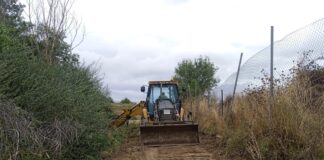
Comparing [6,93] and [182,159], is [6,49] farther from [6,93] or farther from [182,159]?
[182,159]

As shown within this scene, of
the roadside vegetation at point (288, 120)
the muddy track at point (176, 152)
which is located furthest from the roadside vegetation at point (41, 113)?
the roadside vegetation at point (288, 120)

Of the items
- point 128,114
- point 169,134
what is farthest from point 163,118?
point 128,114

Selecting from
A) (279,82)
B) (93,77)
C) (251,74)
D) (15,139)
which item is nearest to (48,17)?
(93,77)

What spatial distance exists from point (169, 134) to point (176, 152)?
8.27 ft

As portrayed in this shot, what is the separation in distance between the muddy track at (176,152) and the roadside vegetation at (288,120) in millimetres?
1160

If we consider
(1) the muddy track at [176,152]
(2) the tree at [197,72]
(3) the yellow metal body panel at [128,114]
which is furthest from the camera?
(2) the tree at [197,72]

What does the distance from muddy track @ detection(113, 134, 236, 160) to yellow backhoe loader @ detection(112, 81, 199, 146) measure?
0.68 metres

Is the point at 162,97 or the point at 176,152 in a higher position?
the point at 162,97

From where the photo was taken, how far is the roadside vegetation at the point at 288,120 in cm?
920

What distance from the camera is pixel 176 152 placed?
13.2 m

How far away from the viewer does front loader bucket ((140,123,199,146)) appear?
51.3ft

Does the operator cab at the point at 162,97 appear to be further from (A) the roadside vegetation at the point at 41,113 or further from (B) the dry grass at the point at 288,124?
(B) the dry grass at the point at 288,124

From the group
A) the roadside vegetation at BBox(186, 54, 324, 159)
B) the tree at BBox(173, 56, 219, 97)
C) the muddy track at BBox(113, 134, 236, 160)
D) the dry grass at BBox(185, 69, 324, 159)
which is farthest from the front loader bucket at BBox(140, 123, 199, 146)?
the tree at BBox(173, 56, 219, 97)

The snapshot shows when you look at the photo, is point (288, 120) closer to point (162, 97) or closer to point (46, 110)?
point (46, 110)
